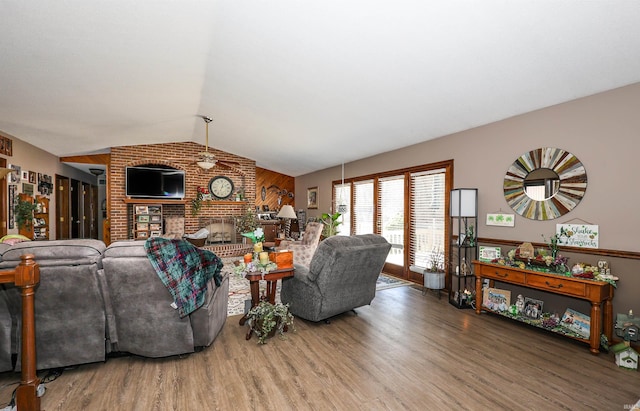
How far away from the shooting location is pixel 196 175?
809cm

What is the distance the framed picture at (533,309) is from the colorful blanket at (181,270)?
134 inches

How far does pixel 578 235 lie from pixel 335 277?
2572 millimetres

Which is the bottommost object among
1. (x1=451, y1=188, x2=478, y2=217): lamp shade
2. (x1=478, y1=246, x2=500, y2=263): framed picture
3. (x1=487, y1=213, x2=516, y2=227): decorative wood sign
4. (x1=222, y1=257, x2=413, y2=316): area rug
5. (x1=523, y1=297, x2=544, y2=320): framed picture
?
(x1=222, y1=257, x2=413, y2=316): area rug

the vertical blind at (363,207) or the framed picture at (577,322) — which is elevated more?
the vertical blind at (363,207)

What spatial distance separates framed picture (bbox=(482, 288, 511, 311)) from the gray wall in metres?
0.69

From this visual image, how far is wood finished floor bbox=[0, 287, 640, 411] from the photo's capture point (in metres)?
2.01

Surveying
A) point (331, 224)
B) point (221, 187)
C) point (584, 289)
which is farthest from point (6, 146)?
point (584, 289)

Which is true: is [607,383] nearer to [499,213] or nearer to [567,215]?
[567,215]

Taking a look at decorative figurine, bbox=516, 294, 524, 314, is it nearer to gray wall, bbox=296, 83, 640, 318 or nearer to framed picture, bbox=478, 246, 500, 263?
framed picture, bbox=478, 246, 500, 263

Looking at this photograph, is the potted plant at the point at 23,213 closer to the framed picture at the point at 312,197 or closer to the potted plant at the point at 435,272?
the framed picture at the point at 312,197

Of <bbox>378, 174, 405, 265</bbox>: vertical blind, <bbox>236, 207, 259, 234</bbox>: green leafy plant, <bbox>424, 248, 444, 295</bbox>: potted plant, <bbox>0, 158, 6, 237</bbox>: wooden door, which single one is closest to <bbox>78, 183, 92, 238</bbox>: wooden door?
<bbox>0, 158, 6, 237</bbox>: wooden door

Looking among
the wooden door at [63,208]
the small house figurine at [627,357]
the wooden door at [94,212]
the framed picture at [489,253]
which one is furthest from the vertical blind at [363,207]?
the wooden door at [94,212]

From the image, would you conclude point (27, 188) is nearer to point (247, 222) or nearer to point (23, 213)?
point (23, 213)

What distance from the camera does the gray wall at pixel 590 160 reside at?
2.78m
